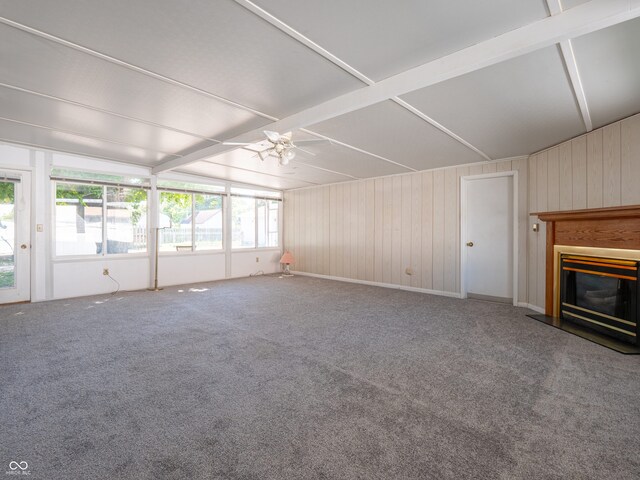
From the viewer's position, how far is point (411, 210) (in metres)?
6.09

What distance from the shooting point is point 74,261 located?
5.29m

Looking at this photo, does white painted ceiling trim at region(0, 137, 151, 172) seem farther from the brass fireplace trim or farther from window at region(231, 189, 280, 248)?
the brass fireplace trim

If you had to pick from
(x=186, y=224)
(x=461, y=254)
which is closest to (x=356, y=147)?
(x=461, y=254)

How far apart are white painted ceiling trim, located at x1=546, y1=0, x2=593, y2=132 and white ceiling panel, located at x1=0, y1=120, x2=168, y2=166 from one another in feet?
17.4

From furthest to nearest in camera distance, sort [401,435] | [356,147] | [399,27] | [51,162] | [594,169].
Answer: [51,162]
[356,147]
[594,169]
[399,27]
[401,435]

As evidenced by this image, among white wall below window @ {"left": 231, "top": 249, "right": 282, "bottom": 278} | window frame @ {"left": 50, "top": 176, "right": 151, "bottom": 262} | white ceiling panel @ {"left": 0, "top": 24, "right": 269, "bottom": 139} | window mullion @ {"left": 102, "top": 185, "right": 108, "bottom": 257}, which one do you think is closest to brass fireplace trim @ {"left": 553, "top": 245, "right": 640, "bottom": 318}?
white ceiling panel @ {"left": 0, "top": 24, "right": 269, "bottom": 139}

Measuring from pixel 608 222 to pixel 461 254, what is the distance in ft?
7.30

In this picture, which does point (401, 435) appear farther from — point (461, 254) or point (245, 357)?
point (461, 254)

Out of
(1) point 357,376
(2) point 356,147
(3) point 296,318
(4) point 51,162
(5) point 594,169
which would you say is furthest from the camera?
(4) point 51,162

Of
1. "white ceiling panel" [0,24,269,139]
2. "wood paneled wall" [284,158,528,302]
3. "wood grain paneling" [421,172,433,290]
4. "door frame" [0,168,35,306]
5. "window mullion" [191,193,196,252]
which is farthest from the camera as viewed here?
"window mullion" [191,193,196,252]

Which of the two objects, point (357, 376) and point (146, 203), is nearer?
point (357, 376)

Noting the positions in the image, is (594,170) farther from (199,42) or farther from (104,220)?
(104,220)

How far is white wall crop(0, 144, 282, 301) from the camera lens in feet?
16.0

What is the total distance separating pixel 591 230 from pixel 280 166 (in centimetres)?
467
